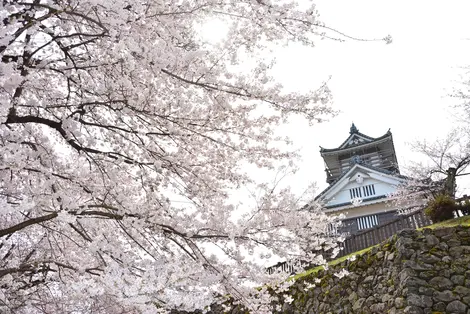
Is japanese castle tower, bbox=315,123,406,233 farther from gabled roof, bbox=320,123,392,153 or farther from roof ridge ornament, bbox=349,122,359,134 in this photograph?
roof ridge ornament, bbox=349,122,359,134

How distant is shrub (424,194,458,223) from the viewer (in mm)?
8656

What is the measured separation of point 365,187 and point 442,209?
9.45 metres

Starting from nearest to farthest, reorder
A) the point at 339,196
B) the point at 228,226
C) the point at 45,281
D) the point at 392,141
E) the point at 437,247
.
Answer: the point at 228,226 → the point at 45,281 → the point at 437,247 → the point at 339,196 → the point at 392,141

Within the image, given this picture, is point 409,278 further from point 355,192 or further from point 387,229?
point 355,192

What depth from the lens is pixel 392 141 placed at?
22.0 metres

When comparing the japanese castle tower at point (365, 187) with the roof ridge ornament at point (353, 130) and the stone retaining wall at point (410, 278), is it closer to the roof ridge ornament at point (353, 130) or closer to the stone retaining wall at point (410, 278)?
the roof ridge ornament at point (353, 130)

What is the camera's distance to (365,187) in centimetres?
1805

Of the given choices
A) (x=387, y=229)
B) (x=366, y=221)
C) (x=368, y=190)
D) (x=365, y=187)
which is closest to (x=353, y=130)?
(x=365, y=187)

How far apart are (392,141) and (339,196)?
6.40 metres

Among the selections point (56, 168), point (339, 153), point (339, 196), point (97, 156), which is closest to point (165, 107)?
point (97, 156)

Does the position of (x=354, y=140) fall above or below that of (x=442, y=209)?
above

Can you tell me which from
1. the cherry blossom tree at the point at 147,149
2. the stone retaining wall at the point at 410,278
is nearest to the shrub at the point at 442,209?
the stone retaining wall at the point at 410,278

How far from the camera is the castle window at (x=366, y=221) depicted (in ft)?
53.3

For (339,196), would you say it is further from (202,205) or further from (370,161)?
(202,205)
